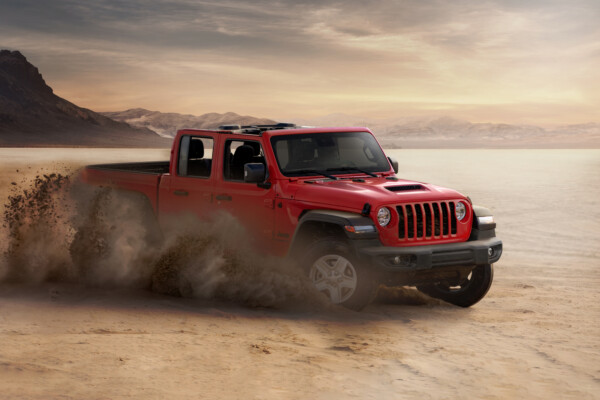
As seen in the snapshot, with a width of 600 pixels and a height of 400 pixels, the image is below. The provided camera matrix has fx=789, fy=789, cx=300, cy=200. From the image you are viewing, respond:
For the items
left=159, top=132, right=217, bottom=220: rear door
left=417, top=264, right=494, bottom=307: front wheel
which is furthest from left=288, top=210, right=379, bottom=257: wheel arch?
left=417, top=264, right=494, bottom=307: front wheel

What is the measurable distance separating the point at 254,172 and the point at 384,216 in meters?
1.50

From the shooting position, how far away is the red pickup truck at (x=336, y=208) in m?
7.91

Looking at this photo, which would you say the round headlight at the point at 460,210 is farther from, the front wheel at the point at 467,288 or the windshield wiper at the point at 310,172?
the windshield wiper at the point at 310,172

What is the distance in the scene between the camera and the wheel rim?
26.3 ft

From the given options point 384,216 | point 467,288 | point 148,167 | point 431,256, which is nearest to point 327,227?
point 384,216

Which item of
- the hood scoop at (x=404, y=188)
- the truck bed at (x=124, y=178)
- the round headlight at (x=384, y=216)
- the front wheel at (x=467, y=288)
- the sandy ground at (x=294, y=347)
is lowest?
the sandy ground at (x=294, y=347)

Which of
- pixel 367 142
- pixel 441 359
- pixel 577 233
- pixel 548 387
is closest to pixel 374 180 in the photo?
pixel 367 142

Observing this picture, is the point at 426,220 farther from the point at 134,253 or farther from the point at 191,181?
the point at 134,253

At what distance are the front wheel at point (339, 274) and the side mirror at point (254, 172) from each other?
0.98m

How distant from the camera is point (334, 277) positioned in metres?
8.09

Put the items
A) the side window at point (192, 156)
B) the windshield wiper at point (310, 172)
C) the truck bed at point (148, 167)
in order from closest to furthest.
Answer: the windshield wiper at point (310, 172)
the side window at point (192, 156)
the truck bed at point (148, 167)

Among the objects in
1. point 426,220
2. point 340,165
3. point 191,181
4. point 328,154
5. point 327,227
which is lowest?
point 327,227

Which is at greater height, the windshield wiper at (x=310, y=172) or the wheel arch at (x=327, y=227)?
the windshield wiper at (x=310, y=172)

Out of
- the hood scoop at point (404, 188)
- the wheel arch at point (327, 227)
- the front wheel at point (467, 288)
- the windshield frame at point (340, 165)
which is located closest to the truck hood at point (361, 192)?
the hood scoop at point (404, 188)
